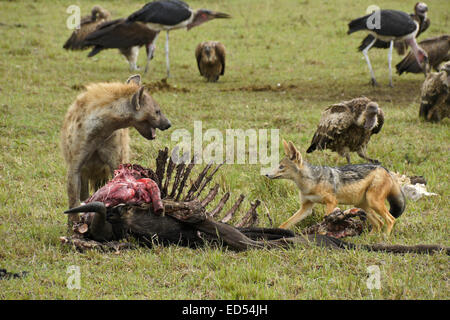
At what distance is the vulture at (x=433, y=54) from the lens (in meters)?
12.7

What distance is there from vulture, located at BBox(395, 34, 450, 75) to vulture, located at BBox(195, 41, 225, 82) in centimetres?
373

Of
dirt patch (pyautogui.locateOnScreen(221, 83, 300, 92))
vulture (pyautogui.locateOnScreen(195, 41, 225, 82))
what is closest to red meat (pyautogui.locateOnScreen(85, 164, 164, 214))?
dirt patch (pyautogui.locateOnScreen(221, 83, 300, 92))

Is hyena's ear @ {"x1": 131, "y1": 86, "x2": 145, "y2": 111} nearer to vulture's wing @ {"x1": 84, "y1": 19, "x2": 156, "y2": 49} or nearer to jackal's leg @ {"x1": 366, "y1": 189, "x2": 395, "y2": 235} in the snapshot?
jackal's leg @ {"x1": 366, "y1": 189, "x2": 395, "y2": 235}

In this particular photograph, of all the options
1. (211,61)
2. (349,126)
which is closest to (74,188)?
(349,126)

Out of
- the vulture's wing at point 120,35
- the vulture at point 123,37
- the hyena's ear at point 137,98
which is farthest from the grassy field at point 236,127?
the hyena's ear at point 137,98

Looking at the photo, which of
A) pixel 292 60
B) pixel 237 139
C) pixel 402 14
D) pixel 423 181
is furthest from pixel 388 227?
pixel 292 60

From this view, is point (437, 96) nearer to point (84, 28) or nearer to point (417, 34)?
point (417, 34)

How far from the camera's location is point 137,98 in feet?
16.3

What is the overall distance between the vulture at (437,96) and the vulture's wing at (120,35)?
20.7ft

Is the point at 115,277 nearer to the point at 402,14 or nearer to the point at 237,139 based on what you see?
the point at 237,139

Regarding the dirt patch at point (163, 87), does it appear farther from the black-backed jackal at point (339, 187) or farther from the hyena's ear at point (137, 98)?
the hyena's ear at point (137, 98)

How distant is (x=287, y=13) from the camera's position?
18.8 metres

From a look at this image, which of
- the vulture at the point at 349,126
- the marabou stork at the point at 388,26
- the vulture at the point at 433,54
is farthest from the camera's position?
the vulture at the point at 433,54

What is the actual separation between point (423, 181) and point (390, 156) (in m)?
1.33
